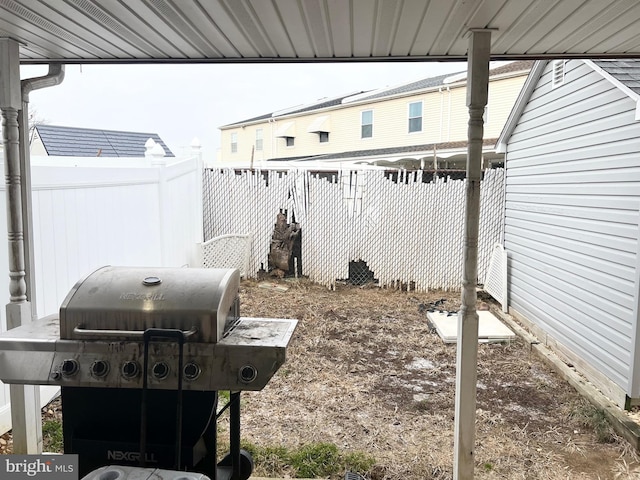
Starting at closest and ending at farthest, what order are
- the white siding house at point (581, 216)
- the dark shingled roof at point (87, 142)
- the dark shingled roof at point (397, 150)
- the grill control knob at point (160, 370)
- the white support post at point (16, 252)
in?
the grill control knob at point (160, 370) → the white support post at point (16, 252) → the white siding house at point (581, 216) → the dark shingled roof at point (87, 142) → the dark shingled roof at point (397, 150)

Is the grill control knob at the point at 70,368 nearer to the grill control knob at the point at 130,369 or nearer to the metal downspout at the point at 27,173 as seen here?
the grill control knob at the point at 130,369

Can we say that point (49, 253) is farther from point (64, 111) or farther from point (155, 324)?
point (64, 111)

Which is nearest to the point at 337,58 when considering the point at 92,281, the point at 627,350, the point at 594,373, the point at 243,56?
the point at 243,56

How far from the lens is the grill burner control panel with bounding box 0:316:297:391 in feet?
5.82

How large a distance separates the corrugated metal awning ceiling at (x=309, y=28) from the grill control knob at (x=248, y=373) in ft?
4.69

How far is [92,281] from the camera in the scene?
2.02 meters

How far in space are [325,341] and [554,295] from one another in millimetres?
2467

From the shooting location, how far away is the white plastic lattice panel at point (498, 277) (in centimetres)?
655

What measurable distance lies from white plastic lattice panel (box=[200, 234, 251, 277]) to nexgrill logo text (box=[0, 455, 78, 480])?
17.9 feet

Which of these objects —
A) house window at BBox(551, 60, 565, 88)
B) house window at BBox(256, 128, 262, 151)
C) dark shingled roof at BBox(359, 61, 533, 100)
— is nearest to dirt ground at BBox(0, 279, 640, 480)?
house window at BBox(551, 60, 565, 88)

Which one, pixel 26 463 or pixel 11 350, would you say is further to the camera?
pixel 26 463

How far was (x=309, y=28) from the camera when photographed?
2.25 meters

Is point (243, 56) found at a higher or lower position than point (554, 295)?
higher

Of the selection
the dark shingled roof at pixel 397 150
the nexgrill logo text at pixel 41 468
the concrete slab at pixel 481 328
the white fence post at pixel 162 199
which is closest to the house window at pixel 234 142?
the dark shingled roof at pixel 397 150
